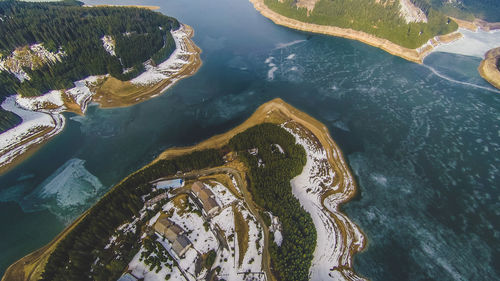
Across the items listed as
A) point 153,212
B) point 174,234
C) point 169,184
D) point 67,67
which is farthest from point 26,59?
point 174,234

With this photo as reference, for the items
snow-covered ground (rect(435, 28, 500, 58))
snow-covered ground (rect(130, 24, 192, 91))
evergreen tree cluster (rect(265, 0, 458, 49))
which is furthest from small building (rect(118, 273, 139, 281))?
snow-covered ground (rect(435, 28, 500, 58))

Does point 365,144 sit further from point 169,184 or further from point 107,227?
point 107,227

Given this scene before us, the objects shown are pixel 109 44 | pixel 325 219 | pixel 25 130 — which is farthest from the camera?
pixel 109 44

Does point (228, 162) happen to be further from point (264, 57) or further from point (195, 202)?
point (264, 57)

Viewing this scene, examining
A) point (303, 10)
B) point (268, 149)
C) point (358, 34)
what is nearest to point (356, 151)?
point (268, 149)

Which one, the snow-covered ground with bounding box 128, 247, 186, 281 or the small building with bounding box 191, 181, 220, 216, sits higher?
the small building with bounding box 191, 181, 220, 216

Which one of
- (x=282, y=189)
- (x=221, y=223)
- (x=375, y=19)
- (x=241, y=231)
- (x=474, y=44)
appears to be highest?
(x=375, y=19)

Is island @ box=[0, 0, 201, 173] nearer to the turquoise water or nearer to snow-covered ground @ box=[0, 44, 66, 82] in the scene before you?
snow-covered ground @ box=[0, 44, 66, 82]

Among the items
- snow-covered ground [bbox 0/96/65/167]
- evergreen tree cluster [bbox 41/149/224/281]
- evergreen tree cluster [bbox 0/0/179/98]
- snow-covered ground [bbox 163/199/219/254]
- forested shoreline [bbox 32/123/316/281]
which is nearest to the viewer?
evergreen tree cluster [bbox 41/149/224/281]
